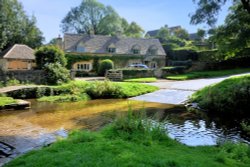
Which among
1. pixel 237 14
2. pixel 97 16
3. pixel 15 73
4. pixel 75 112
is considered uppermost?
pixel 97 16

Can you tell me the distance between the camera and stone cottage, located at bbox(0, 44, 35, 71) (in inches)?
1398

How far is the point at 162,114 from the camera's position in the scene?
46.0 ft

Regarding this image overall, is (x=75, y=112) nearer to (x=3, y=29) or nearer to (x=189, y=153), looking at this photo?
(x=189, y=153)

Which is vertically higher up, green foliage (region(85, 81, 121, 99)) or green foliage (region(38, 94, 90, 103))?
green foliage (region(85, 81, 121, 99))

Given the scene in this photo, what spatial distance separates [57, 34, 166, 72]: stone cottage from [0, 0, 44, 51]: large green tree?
1038 cm

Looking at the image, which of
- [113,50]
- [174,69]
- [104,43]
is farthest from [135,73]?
[104,43]

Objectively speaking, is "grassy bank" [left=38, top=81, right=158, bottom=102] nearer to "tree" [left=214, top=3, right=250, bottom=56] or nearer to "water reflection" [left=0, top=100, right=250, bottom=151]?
"water reflection" [left=0, top=100, right=250, bottom=151]

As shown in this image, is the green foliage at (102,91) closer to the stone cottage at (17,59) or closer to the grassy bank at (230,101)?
the grassy bank at (230,101)

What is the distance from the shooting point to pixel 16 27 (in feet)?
160

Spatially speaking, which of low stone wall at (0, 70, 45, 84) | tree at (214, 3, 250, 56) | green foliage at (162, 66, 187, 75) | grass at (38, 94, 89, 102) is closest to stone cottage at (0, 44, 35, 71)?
low stone wall at (0, 70, 45, 84)

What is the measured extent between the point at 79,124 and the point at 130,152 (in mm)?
6031

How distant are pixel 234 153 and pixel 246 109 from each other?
25.2 feet

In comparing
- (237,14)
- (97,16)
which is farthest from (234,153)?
(97,16)

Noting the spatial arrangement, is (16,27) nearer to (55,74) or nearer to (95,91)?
(55,74)
